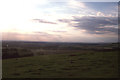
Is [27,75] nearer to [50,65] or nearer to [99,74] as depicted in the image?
[50,65]

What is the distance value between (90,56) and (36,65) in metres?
2.36

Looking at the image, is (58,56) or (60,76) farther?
(58,56)

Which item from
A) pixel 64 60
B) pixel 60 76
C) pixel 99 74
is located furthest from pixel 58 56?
pixel 99 74

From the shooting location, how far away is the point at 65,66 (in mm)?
5336

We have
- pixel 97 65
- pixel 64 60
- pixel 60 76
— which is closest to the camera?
pixel 60 76

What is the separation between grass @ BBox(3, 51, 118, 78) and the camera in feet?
15.3

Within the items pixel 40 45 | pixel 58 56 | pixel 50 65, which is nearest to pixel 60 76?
pixel 50 65

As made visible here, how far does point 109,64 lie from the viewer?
5316 millimetres

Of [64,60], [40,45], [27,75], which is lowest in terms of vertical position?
[27,75]

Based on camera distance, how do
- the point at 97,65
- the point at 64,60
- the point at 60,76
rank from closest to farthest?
the point at 60,76, the point at 97,65, the point at 64,60

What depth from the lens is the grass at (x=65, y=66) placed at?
4672 millimetres

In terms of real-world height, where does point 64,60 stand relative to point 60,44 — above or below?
below

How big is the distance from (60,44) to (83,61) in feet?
3.97

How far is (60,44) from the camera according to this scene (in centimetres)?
548
